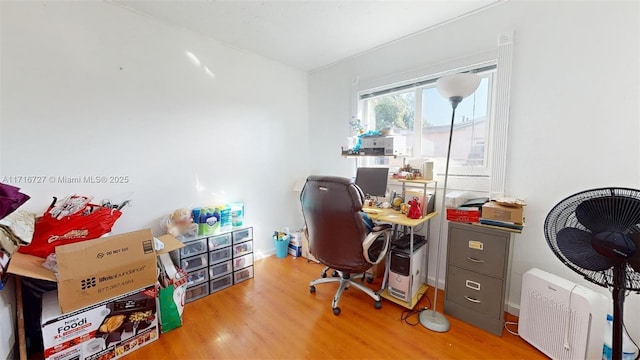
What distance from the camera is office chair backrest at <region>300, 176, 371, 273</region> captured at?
69.1 inches

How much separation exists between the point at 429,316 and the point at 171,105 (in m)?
2.87

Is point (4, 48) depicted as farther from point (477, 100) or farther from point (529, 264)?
point (529, 264)

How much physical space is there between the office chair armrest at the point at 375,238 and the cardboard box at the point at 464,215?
487 millimetres

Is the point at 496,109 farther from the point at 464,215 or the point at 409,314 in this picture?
the point at 409,314

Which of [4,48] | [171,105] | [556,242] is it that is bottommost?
[556,242]

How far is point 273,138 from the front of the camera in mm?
3154

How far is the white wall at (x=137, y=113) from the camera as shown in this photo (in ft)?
5.50

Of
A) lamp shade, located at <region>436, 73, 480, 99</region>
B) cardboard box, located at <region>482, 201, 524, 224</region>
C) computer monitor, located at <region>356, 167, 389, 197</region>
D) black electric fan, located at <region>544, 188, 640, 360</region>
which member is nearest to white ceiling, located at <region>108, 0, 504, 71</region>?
lamp shade, located at <region>436, 73, 480, 99</region>

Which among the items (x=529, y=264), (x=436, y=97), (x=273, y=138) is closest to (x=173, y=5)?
(x=273, y=138)

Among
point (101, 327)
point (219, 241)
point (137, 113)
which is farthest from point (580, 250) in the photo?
point (137, 113)

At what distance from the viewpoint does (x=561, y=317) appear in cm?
151

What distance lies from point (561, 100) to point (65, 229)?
11.2 ft

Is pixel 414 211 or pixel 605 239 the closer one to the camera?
pixel 605 239

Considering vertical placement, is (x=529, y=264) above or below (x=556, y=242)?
below
